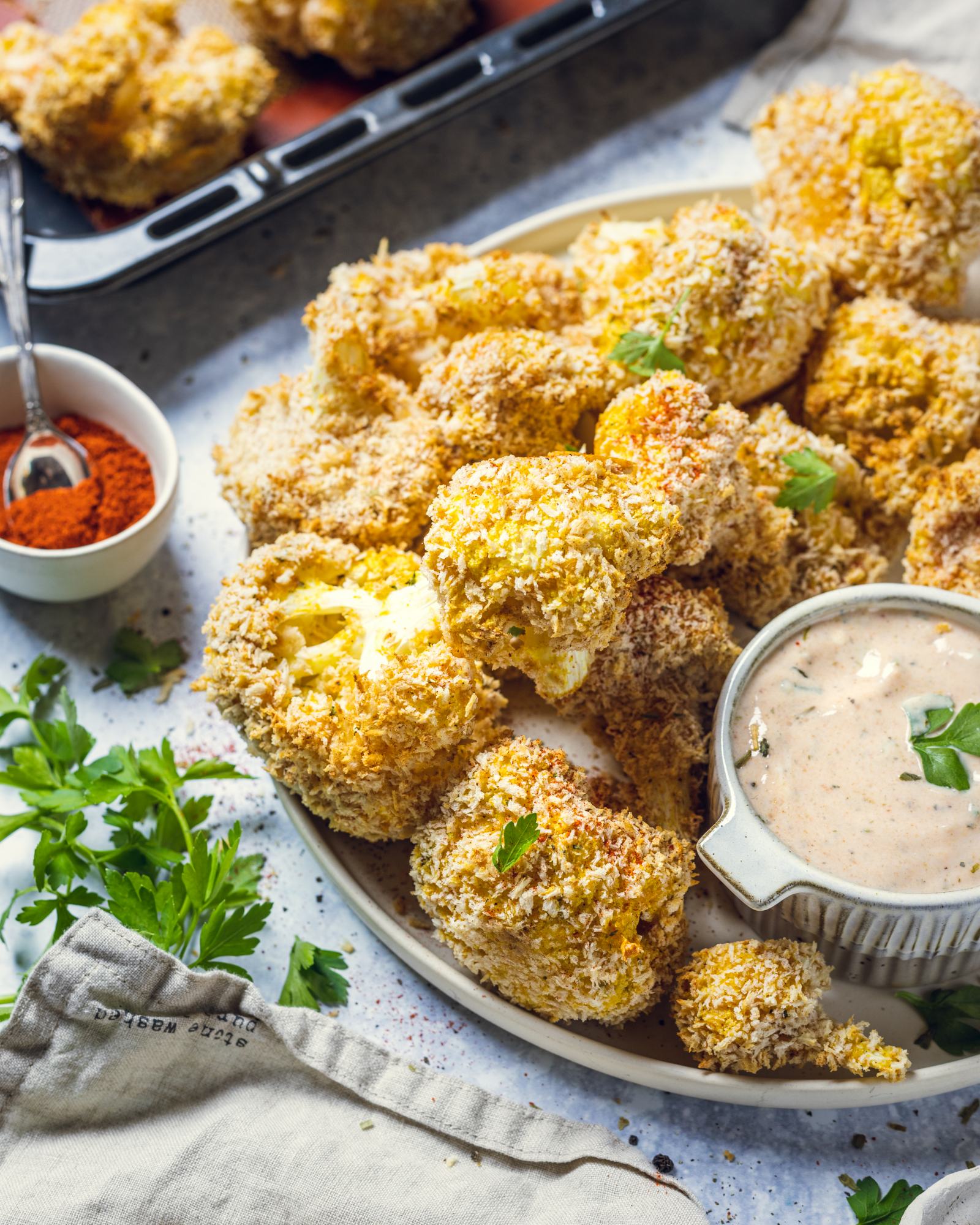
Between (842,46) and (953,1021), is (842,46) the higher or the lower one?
the higher one

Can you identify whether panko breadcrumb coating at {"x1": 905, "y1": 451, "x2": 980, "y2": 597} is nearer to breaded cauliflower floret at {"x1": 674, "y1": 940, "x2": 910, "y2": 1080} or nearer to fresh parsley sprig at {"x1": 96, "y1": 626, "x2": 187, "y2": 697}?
breaded cauliflower floret at {"x1": 674, "y1": 940, "x2": 910, "y2": 1080}

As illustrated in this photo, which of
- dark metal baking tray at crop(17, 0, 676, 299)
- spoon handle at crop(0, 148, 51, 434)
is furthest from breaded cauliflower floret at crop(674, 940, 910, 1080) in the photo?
dark metal baking tray at crop(17, 0, 676, 299)

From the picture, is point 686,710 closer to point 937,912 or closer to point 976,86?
point 937,912

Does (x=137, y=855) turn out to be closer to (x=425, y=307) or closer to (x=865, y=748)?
(x=425, y=307)

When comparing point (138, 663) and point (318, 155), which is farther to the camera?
point (318, 155)

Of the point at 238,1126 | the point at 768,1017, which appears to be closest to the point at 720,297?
the point at 768,1017

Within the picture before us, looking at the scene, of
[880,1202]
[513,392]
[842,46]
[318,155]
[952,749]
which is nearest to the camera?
[952,749]
